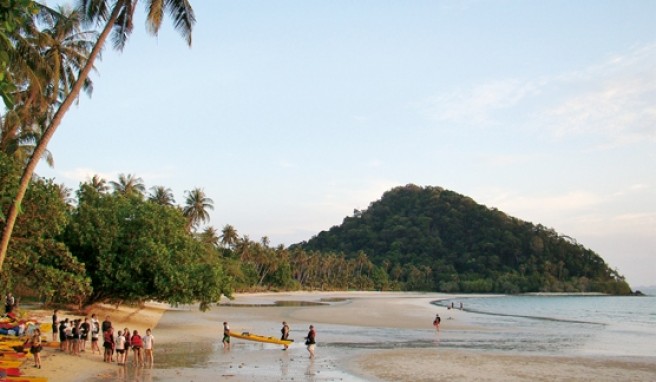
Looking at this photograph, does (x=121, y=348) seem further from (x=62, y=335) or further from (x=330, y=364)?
(x=330, y=364)

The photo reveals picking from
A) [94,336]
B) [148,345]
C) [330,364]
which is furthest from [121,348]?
[330,364]

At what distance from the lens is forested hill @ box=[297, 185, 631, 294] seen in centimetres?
16338

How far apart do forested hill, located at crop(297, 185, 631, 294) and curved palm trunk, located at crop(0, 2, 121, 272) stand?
143m

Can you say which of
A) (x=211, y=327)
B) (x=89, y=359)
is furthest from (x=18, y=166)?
(x=211, y=327)

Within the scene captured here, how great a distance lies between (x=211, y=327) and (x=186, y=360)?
13.6 m

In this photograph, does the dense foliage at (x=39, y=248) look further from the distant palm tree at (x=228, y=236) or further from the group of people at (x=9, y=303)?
the distant palm tree at (x=228, y=236)

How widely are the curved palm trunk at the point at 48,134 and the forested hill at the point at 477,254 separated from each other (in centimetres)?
14300

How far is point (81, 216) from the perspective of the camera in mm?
31797

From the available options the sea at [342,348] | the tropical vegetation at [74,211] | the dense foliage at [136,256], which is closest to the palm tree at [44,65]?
the tropical vegetation at [74,211]

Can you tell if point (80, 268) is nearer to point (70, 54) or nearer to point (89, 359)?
point (89, 359)

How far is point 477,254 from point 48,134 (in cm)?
17141

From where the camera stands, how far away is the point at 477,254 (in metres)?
178

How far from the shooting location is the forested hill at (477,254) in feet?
536

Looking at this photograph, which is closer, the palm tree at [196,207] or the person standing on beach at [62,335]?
the person standing on beach at [62,335]
